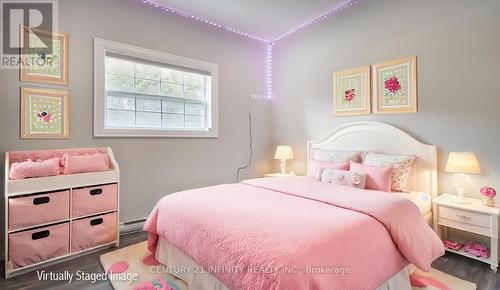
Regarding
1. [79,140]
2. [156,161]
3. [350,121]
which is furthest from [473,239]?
[79,140]

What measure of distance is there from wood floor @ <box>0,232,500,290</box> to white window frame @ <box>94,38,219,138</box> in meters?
1.25

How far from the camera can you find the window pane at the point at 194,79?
3.44 meters

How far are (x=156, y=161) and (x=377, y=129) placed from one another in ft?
8.72

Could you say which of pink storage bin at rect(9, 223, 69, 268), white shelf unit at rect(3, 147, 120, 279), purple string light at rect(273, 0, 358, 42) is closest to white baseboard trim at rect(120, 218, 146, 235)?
white shelf unit at rect(3, 147, 120, 279)

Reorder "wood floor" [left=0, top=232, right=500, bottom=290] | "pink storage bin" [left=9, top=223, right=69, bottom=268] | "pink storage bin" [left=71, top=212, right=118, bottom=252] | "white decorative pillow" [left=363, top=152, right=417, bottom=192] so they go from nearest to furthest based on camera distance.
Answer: "wood floor" [left=0, top=232, right=500, bottom=290]
"pink storage bin" [left=9, top=223, right=69, bottom=268]
"pink storage bin" [left=71, top=212, right=118, bottom=252]
"white decorative pillow" [left=363, top=152, right=417, bottom=192]

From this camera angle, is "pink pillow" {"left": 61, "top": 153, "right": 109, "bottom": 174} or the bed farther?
"pink pillow" {"left": 61, "top": 153, "right": 109, "bottom": 174}

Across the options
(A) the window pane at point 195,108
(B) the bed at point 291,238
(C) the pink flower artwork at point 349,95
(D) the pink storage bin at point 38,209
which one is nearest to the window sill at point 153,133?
(A) the window pane at point 195,108

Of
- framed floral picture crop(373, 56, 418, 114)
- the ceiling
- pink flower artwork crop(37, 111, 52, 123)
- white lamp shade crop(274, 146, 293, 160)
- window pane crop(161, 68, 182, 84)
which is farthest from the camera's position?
white lamp shade crop(274, 146, 293, 160)

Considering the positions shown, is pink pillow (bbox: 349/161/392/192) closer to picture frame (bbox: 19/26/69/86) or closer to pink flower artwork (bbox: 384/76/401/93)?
pink flower artwork (bbox: 384/76/401/93)

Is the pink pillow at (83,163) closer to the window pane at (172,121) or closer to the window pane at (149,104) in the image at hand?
the window pane at (149,104)

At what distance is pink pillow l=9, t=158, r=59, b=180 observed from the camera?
2.02 metres

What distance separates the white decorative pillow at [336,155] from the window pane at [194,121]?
1.63 m

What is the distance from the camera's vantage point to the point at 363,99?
3.07m

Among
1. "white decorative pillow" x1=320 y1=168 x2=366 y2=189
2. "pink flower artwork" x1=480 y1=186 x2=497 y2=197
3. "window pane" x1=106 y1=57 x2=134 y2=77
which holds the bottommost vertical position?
"pink flower artwork" x1=480 y1=186 x2=497 y2=197
